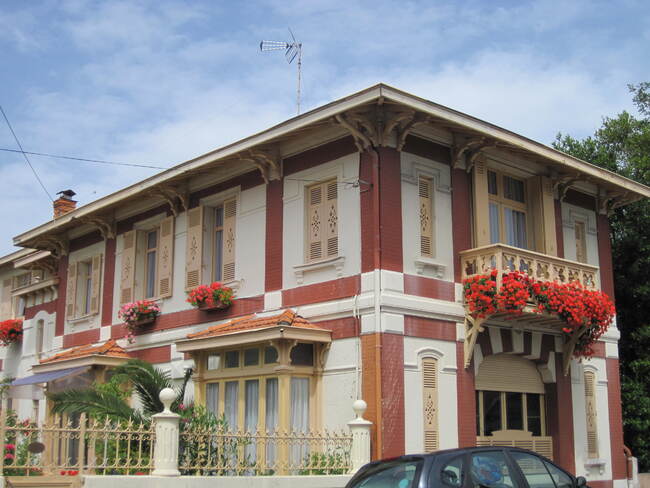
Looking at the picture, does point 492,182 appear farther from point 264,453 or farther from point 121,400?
point 121,400

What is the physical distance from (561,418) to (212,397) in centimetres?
725

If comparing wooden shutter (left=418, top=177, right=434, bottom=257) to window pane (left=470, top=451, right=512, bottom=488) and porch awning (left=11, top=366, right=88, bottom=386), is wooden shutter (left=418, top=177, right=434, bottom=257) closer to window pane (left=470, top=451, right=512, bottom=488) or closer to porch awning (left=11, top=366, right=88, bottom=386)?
window pane (left=470, top=451, right=512, bottom=488)

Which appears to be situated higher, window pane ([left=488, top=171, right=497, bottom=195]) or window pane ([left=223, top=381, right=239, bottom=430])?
window pane ([left=488, top=171, right=497, bottom=195])

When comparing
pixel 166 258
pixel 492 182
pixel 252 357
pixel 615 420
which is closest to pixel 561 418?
pixel 615 420

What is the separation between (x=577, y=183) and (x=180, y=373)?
9954 mm

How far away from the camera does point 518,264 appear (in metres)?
16.2

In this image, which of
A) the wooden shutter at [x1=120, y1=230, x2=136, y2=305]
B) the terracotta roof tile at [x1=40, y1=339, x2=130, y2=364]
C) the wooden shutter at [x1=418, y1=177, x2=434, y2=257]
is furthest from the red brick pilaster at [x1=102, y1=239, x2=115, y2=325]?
the wooden shutter at [x1=418, y1=177, x2=434, y2=257]

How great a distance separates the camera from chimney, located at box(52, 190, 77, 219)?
2814 centimetres

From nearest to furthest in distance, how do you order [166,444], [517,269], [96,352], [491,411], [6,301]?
[166,444] → [517,269] → [491,411] → [96,352] → [6,301]

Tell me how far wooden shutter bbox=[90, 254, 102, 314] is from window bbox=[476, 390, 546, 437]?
10905 millimetres

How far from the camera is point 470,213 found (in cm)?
1714

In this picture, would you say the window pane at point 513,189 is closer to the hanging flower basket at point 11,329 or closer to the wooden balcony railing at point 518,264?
the wooden balcony railing at point 518,264

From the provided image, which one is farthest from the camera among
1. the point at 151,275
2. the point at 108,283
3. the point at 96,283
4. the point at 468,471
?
the point at 96,283

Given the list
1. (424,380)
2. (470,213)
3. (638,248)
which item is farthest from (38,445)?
(638,248)
